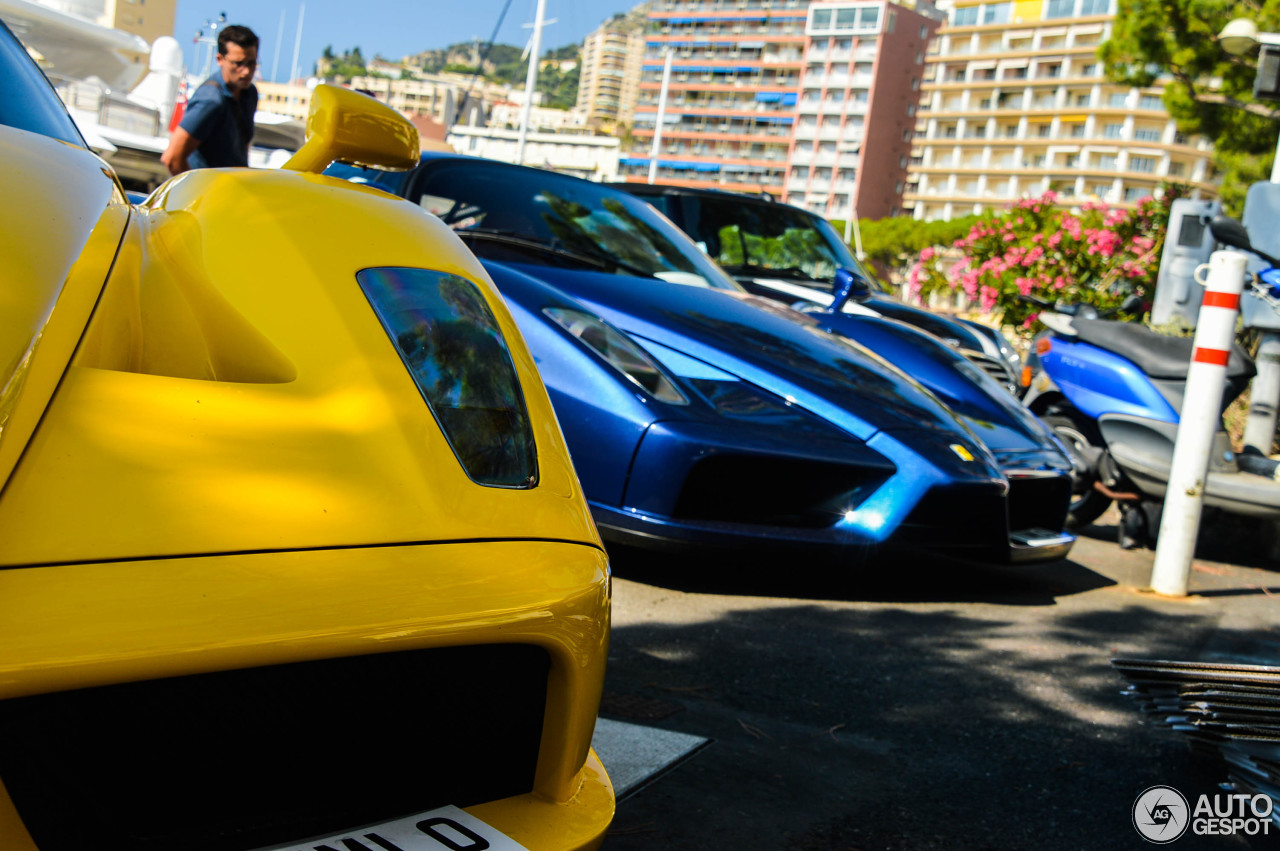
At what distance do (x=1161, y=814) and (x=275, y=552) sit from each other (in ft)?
5.91

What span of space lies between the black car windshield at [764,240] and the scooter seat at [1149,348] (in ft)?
4.60

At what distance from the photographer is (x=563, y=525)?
4.41 ft

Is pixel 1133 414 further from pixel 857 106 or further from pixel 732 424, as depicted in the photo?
pixel 857 106

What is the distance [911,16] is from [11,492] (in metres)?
114

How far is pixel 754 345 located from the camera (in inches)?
135

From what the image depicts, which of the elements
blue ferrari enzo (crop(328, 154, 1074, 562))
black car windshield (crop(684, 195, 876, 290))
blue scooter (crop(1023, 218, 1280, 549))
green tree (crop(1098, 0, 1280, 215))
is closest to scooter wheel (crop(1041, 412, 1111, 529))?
blue scooter (crop(1023, 218, 1280, 549))

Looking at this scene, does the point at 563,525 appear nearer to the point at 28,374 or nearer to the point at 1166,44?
the point at 28,374

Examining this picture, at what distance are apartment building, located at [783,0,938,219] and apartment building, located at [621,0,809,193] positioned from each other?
2.79m

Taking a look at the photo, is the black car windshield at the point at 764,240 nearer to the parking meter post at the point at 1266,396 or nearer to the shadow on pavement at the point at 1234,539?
the shadow on pavement at the point at 1234,539

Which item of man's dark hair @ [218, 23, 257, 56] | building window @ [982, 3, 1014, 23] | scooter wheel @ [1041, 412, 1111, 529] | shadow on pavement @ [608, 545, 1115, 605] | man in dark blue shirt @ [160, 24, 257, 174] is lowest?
shadow on pavement @ [608, 545, 1115, 605]

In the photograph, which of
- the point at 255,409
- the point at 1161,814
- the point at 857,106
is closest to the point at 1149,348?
the point at 1161,814

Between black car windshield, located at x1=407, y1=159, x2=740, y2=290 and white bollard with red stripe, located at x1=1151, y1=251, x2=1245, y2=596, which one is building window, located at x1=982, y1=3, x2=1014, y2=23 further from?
black car windshield, located at x1=407, y1=159, x2=740, y2=290

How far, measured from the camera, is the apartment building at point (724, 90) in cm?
11069

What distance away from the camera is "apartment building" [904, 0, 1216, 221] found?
303 feet
